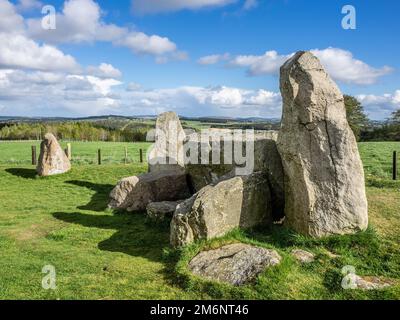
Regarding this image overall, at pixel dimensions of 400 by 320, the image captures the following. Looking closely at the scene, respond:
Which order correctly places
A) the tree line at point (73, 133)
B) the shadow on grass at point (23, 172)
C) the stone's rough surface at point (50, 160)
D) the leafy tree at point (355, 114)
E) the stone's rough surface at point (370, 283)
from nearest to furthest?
the stone's rough surface at point (370, 283)
the stone's rough surface at point (50, 160)
the shadow on grass at point (23, 172)
the leafy tree at point (355, 114)
the tree line at point (73, 133)

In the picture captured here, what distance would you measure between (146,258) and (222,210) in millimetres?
2701

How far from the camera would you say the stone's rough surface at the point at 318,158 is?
12.3 metres

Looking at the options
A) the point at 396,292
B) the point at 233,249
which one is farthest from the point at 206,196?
the point at 396,292

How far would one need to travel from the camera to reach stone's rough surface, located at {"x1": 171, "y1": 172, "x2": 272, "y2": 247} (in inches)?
490

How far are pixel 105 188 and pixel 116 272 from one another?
1344 cm

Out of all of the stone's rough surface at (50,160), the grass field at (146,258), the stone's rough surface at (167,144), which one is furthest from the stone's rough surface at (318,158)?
the stone's rough surface at (50,160)

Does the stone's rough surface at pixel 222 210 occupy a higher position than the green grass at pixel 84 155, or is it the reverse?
the stone's rough surface at pixel 222 210

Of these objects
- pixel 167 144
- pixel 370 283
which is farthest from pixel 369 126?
pixel 370 283

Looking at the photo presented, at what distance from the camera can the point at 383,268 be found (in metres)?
10.9

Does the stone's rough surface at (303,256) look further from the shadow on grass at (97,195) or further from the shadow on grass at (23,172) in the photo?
the shadow on grass at (23,172)

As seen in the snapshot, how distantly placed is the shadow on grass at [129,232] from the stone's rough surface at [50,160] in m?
9.81

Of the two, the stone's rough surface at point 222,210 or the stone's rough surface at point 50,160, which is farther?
the stone's rough surface at point 50,160

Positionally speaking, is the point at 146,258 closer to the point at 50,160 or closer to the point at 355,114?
the point at 50,160

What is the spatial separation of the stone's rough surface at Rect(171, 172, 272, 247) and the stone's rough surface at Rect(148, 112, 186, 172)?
383 inches
